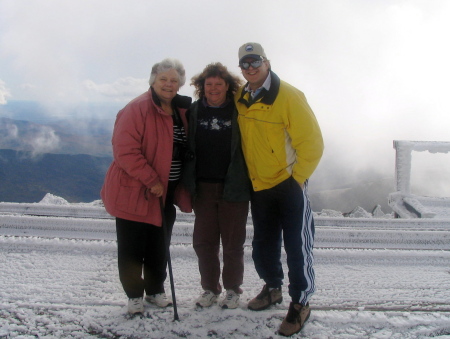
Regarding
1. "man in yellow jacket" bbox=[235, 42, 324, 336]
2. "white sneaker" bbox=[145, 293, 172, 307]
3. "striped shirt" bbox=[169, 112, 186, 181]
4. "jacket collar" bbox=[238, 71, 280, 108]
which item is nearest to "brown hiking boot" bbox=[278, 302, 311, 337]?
"man in yellow jacket" bbox=[235, 42, 324, 336]

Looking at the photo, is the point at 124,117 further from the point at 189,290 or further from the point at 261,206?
the point at 189,290

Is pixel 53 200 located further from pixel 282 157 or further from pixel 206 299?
pixel 282 157

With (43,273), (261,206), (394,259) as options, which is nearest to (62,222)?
(43,273)

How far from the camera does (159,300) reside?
2.76 metres

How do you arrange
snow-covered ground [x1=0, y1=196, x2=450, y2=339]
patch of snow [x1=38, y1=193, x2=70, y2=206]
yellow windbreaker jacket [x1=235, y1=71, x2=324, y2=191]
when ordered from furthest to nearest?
patch of snow [x1=38, y1=193, x2=70, y2=206] < snow-covered ground [x1=0, y1=196, x2=450, y2=339] < yellow windbreaker jacket [x1=235, y1=71, x2=324, y2=191]

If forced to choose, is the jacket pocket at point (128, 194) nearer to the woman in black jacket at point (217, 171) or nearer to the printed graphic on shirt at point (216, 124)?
the woman in black jacket at point (217, 171)

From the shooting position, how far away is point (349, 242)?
13.5 ft

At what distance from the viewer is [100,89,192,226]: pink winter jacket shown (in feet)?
7.90

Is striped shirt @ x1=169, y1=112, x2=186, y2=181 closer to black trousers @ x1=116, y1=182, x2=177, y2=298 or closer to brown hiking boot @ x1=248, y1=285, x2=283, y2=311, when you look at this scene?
black trousers @ x1=116, y1=182, x2=177, y2=298

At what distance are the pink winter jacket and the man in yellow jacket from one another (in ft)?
1.64

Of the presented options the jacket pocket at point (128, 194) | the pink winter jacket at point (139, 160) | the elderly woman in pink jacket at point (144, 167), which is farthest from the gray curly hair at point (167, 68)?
the jacket pocket at point (128, 194)

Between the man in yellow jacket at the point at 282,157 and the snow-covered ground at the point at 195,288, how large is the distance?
35 cm

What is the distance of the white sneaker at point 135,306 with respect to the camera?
8.67 ft

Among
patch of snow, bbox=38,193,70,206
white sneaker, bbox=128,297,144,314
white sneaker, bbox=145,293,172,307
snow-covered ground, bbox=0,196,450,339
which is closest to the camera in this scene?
snow-covered ground, bbox=0,196,450,339
